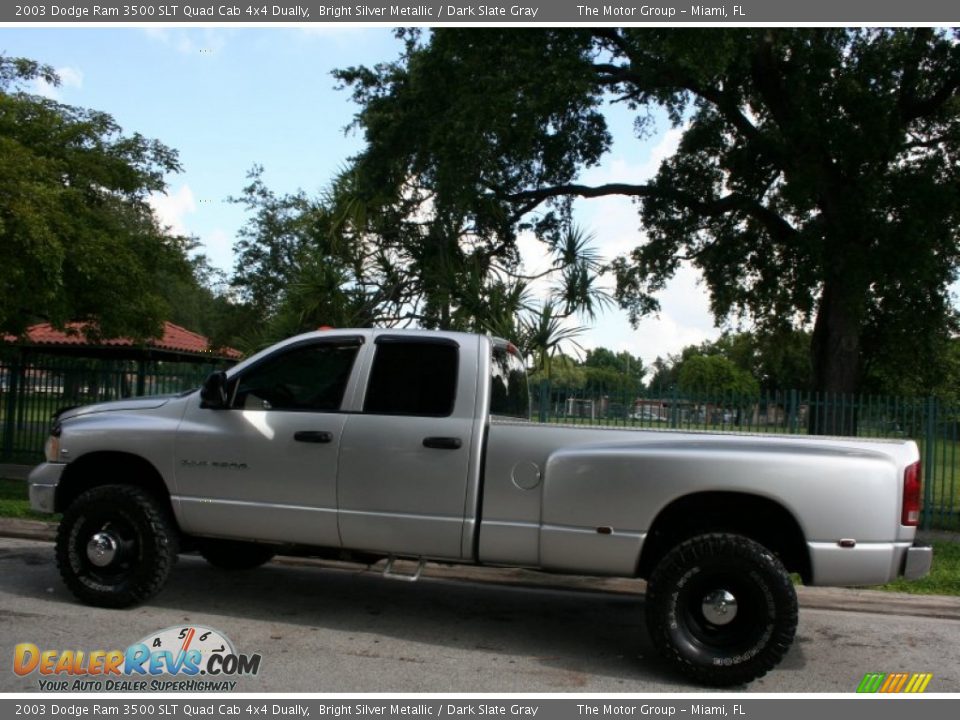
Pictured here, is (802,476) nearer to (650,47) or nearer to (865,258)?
(650,47)

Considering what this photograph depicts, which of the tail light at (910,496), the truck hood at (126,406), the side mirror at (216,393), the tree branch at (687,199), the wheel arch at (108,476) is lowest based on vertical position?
the wheel arch at (108,476)

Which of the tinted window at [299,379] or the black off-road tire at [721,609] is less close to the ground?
the tinted window at [299,379]

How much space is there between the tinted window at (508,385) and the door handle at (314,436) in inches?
43.7

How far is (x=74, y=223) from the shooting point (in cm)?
1206

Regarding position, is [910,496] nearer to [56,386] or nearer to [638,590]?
[638,590]

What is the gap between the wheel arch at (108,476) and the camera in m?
6.62

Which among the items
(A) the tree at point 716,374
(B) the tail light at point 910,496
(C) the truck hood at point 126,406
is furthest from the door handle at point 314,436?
(A) the tree at point 716,374

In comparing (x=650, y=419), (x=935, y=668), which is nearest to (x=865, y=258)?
(x=650, y=419)

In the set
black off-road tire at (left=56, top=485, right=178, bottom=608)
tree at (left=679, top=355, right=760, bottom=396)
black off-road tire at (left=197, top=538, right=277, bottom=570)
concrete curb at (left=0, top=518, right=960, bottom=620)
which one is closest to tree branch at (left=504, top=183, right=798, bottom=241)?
concrete curb at (left=0, top=518, right=960, bottom=620)

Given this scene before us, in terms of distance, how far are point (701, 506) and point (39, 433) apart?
→ 41.8ft

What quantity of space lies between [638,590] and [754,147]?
11.5m

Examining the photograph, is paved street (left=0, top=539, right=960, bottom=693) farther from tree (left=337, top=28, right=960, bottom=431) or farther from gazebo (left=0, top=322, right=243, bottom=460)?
tree (left=337, top=28, right=960, bottom=431)

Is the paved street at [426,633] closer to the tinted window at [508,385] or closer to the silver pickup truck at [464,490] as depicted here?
the silver pickup truck at [464,490]

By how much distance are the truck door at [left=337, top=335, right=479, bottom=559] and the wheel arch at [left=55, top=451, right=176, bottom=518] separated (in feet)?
5.09
